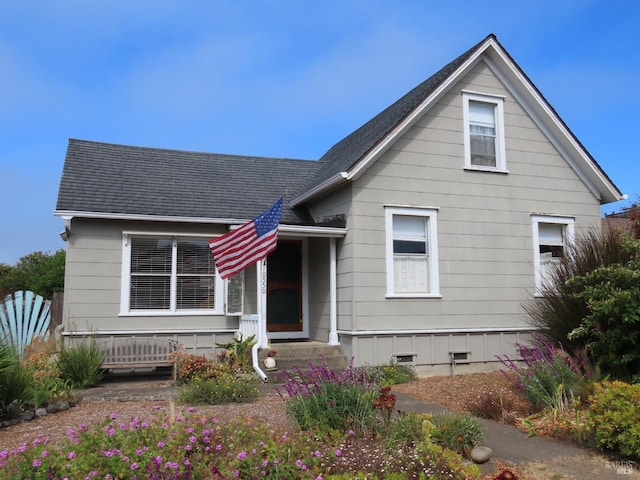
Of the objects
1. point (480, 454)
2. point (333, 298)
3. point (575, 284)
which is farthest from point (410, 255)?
point (480, 454)

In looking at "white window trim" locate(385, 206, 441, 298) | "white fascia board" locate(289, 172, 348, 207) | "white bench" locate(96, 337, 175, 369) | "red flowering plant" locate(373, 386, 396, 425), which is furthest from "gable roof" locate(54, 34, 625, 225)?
"red flowering plant" locate(373, 386, 396, 425)

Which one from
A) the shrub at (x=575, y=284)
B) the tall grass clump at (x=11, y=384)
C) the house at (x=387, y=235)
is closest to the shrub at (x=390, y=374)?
the house at (x=387, y=235)

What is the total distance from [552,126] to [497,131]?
58.0 inches

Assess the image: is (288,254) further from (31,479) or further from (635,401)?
(31,479)

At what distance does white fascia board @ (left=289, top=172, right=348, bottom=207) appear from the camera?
11.1 m

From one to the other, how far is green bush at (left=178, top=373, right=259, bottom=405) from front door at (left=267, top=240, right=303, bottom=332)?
4.11 meters

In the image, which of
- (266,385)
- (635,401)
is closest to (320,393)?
(635,401)

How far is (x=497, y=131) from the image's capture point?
42.3ft

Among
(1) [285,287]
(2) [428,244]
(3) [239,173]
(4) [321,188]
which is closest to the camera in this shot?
(2) [428,244]

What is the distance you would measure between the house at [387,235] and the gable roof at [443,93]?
0.15ft

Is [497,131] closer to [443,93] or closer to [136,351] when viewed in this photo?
[443,93]

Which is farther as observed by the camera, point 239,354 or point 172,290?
point 172,290

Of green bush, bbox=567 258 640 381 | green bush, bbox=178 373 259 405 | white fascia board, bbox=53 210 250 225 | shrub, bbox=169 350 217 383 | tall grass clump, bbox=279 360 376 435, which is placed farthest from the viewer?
white fascia board, bbox=53 210 250 225

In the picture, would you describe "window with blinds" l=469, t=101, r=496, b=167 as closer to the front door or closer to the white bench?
the front door
